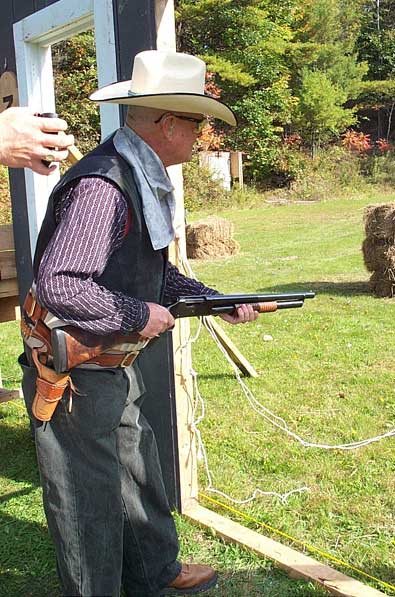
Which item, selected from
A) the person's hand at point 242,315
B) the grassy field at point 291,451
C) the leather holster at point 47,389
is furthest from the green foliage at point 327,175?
the leather holster at point 47,389

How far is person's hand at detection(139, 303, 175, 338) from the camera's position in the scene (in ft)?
7.54

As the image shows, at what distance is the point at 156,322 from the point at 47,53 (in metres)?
2.61

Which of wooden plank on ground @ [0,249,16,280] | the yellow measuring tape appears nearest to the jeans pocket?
the yellow measuring tape

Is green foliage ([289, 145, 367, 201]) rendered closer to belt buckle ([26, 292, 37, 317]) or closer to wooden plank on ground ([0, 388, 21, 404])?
wooden plank on ground ([0, 388, 21, 404])

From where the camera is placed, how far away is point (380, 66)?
37375 millimetres

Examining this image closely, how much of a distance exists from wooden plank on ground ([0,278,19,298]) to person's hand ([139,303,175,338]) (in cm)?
266

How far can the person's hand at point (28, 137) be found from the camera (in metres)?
2.01

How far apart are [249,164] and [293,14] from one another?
364 inches

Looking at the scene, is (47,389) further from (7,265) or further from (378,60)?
(378,60)

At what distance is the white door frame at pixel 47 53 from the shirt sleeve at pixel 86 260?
1.35 metres

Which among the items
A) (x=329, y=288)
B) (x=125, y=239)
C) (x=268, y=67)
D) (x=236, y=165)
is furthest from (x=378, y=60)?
(x=125, y=239)

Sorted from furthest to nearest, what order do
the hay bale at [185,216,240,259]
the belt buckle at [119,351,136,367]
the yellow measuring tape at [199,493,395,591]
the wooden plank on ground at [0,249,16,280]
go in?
the hay bale at [185,216,240,259] → the wooden plank on ground at [0,249,16,280] → the yellow measuring tape at [199,493,395,591] → the belt buckle at [119,351,136,367]

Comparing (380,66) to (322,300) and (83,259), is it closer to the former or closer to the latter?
(322,300)

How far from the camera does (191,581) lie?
2969 millimetres
